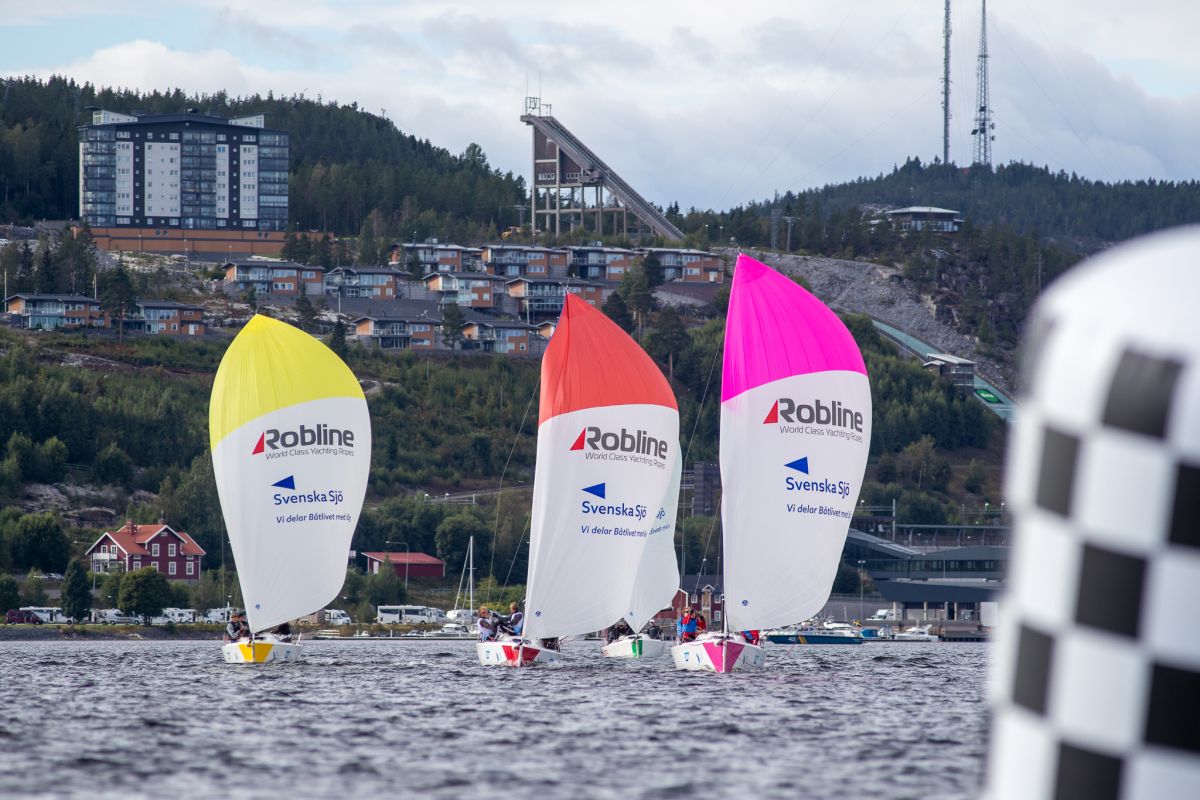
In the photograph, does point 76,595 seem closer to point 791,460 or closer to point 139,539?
point 139,539

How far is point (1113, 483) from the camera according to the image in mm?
3725

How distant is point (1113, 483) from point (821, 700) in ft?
94.0

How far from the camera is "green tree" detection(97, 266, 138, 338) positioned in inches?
6043

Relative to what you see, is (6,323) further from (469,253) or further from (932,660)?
(932,660)

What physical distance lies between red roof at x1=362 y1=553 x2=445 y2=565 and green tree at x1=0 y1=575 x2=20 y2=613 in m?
24.5

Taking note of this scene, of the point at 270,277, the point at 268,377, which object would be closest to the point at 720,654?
the point at 268,377

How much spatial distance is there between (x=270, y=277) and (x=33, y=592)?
286 feet

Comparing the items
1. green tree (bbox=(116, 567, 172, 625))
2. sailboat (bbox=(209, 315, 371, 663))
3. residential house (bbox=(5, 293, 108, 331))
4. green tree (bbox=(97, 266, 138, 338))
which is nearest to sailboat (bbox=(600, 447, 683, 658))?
sailboat (bbox=(209, 315, 371, 663))

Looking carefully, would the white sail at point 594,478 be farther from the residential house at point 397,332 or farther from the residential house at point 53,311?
the residential house at point 397,332

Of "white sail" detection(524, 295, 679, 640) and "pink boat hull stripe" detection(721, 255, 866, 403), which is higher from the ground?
"pink boat hull stripe" detection(721, 255, 866, 403)

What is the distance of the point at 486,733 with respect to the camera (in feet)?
78.2

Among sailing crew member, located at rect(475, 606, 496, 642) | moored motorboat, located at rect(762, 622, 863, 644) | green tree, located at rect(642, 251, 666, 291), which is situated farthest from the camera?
green tree, located at rect(642, 251, 666, 291)

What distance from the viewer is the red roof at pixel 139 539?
10031 cm

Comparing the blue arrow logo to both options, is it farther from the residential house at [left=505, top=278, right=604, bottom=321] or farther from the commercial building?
the commercial building
